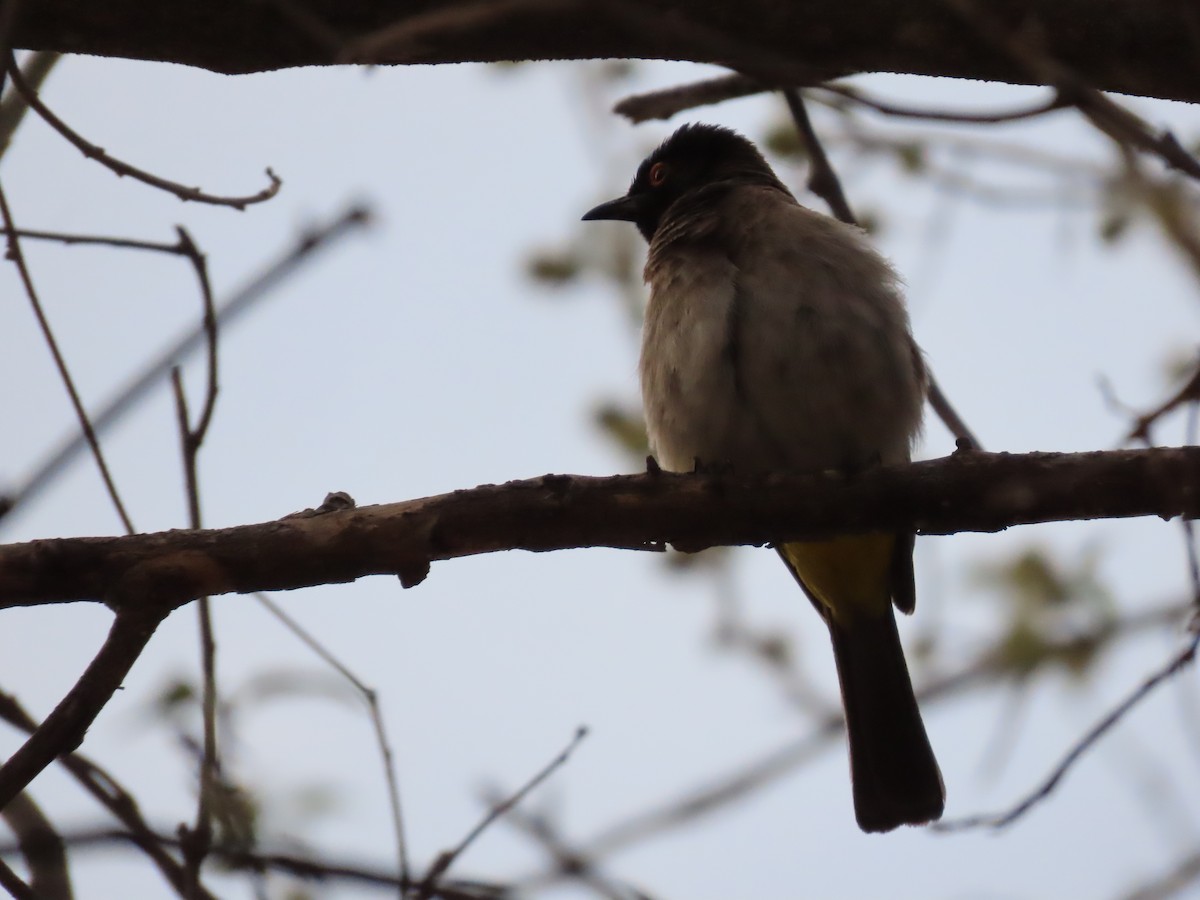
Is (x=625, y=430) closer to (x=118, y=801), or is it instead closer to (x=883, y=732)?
(x=883, y=732)

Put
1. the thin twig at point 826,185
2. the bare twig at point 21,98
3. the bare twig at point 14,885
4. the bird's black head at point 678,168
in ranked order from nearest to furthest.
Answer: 1. the bare twig at point 14,885
2. the bare twig at point 21,98
3. the thin twig at point 826,185
4. the bird's black head at point 678,168

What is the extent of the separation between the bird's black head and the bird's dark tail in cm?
203

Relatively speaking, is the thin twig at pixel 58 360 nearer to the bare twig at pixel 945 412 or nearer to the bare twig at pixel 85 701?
the bare twig at pixel 85 701

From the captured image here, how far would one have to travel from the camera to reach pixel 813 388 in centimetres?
459

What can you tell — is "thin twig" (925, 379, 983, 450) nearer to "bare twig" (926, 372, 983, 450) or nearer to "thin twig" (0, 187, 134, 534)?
"bare twig" (926, 372, 983, 450)

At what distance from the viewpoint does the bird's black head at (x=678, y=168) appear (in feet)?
20.8

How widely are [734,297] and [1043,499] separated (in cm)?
153

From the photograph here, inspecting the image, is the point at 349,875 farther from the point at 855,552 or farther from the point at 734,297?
the point at 855,552

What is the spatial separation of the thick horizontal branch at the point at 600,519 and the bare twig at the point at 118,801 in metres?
0.47

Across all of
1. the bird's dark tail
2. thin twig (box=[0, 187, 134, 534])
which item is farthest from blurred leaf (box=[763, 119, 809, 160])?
thin twig (box=[0, 187, 134, 534])

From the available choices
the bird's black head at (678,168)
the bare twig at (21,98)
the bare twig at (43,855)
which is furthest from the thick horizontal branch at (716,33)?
the bird's black head at (678,168)

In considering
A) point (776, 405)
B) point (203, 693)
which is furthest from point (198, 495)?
point (776, 405)

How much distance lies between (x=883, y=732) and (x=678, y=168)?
2.64 m

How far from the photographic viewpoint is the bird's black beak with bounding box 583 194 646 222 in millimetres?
6406
